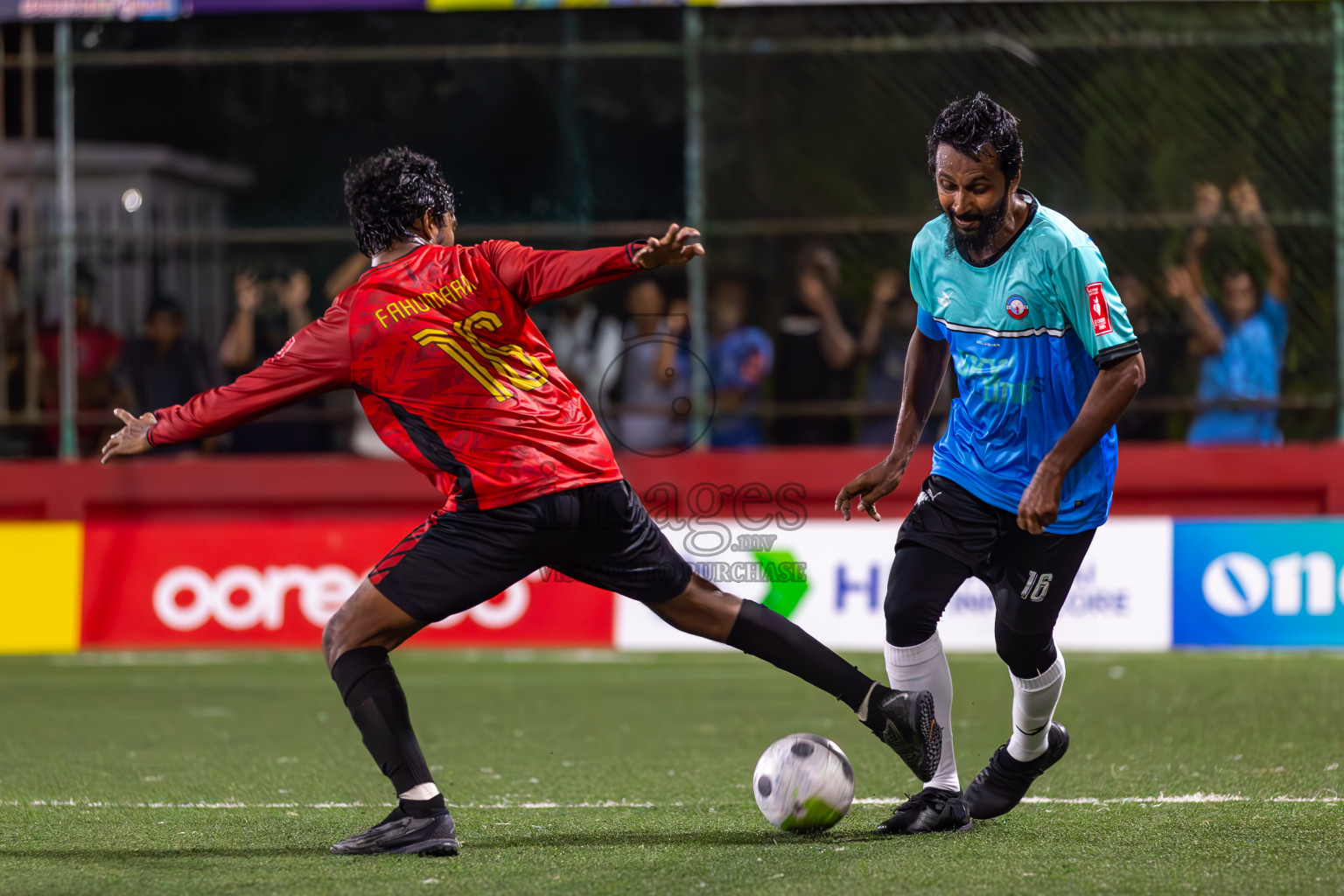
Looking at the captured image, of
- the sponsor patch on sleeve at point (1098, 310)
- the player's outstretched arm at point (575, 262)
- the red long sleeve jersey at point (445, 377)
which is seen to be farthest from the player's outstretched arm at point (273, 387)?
the sponsor patch on sleeve at point (1098, 310)

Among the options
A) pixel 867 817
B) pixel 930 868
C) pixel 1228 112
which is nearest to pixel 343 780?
pixel 867 817

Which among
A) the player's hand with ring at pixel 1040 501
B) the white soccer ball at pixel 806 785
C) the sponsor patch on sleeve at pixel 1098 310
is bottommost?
the white soccer ball at pixel 806 785

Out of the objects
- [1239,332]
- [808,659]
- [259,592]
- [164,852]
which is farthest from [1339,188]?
[164,852]

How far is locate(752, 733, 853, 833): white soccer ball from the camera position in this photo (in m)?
4.75

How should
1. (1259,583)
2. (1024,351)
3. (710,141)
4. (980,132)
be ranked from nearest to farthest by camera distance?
1. (980,132)
2. (1024,351)
3. (1259,583)
4. (710,141)

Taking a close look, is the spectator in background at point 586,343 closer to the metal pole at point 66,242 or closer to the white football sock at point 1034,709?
the metal pole at point 66,242

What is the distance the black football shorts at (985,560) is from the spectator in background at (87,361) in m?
9.73

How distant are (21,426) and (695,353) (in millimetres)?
5430

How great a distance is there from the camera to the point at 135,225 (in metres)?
13.2

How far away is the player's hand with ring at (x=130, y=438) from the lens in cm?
A: 455

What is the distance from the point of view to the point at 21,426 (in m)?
13.1

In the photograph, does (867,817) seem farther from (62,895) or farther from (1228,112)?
(1228,112)

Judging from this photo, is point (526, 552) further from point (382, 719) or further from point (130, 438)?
point (130, 438)

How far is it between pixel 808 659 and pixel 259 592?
708cm
